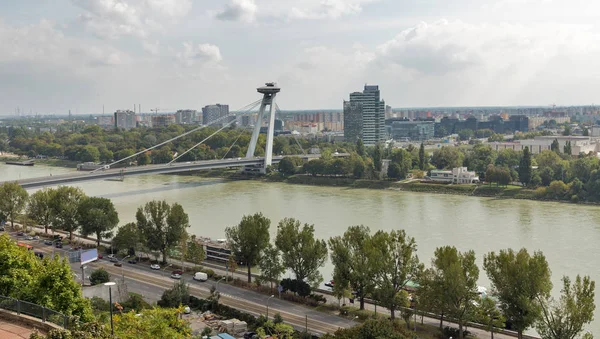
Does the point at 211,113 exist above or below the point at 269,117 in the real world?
above

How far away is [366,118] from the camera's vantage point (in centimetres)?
3147

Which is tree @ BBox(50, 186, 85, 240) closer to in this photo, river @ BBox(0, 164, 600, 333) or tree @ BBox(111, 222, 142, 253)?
tree @ BBox(111, 222, 142, 253)

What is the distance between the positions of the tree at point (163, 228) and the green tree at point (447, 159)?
1183 cm

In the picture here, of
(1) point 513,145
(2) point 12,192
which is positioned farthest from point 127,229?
(1) point 513,145

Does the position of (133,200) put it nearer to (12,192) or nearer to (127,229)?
(12,192)

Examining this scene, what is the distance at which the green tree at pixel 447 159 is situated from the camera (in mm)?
17625

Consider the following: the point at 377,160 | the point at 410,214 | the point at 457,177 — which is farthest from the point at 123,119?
the point at 410,214

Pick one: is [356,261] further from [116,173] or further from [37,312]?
[116,173]

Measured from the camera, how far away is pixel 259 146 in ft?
72.4

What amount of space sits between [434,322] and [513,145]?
740 inches

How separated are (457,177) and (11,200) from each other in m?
10.7

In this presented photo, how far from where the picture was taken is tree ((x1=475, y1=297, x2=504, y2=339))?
4.93m

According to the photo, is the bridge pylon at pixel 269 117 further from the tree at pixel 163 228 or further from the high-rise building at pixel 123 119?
the high-rise building at pixel 123 119

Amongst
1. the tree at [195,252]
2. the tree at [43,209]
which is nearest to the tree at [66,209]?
the tree at [43,209]
